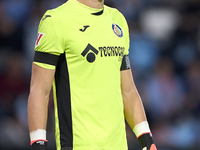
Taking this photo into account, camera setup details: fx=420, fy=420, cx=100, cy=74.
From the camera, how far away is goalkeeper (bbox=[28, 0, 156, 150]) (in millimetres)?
2520

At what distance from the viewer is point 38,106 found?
2490mm

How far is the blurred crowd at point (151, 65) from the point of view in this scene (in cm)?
616

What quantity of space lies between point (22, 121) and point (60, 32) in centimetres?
377

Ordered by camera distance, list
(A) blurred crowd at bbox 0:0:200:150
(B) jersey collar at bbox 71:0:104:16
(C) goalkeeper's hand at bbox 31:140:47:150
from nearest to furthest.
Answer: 1. (C) goalkeeper's hand at bbox 31:140:47:150
2. (B) jersey collar at bbox 71:0:104:16
3. (A) blurred crowd at bbox 0:0:200:150

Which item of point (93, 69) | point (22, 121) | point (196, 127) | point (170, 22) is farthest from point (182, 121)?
point (93, 69)

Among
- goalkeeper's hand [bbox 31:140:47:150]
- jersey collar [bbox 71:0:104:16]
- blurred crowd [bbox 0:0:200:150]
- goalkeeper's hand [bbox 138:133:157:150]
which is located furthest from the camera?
blurred crowd [bbox 0:0:200:150]

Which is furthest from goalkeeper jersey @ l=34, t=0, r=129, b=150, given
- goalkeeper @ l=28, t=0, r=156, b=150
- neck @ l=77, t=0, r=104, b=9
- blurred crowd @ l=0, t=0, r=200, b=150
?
blurred crowd @ l=0, t=0, r=200, b=150

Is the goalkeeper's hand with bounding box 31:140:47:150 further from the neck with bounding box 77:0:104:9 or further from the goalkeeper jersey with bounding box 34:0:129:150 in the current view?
the neck with bounding box 77:0:104:9

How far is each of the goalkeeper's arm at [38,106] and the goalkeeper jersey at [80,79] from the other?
6cm

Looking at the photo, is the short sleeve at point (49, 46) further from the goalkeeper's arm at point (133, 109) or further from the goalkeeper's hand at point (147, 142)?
the goalkeeper's hand at point (147, 142)

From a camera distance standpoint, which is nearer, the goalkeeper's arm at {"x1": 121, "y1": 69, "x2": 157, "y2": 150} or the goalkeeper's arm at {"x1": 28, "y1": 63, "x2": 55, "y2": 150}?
the goalkeeper's arm at {"x1": 28, "y1": 63, "x2": 55, "y2": 150}

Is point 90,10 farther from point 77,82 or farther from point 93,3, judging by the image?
point 77,82

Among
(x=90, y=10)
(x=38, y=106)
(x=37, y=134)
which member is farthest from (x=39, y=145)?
(x=90, y=10)

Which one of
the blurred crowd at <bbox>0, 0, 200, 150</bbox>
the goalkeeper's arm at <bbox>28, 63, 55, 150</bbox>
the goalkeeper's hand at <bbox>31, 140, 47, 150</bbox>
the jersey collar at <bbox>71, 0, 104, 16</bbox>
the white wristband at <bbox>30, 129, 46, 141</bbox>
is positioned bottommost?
the blurred crowd at <bbox>0, 0, 200, 150</bbox>
